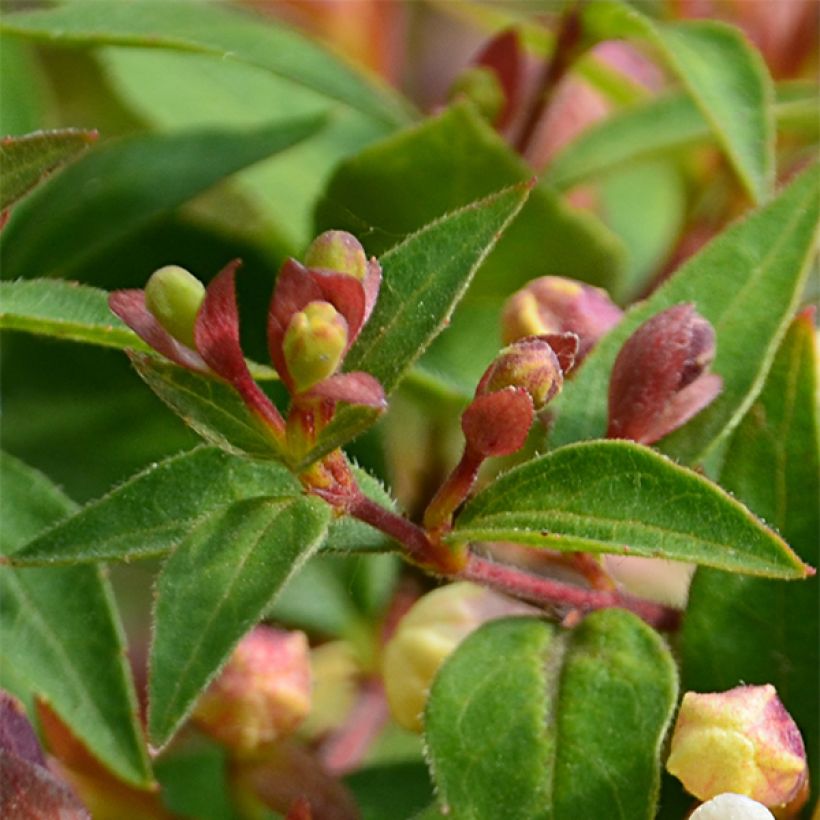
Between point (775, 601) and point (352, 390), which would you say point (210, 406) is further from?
point (775, 601)

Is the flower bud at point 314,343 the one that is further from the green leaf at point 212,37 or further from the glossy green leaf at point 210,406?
the green leaf at point 212,37

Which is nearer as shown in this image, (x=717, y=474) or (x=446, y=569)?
(x=446, y=569)

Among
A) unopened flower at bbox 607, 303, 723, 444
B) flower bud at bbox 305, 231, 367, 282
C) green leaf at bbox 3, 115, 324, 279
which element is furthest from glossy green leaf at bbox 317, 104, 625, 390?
flower bud at bbox 305, 231, 367, 282

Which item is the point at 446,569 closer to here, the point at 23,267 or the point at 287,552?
the point at 287,552

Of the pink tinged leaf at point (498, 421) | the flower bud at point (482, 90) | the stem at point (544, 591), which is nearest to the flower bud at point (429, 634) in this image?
the stem at point (544, 591)

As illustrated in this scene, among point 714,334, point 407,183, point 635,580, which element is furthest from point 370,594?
point 714,334

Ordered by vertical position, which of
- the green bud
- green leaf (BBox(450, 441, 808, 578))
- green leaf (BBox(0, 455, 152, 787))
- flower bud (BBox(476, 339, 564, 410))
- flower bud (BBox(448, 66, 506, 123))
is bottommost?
green leaf (BBox(0, 455, 152, 787))

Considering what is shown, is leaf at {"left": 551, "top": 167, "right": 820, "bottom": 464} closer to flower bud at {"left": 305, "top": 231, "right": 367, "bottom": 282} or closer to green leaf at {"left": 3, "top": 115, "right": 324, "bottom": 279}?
flower bud at {"left": 305, "top": 231, "right": 367, "bottom": 282}
